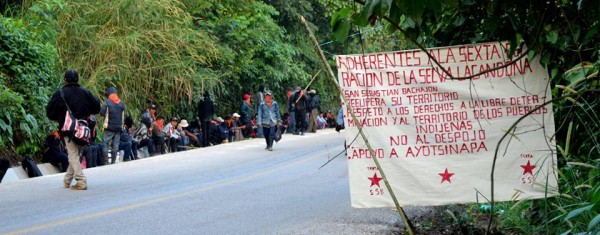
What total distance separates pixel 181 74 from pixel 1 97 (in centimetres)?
959

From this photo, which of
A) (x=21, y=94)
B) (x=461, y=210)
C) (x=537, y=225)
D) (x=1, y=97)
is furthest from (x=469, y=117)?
(x=21, y=94)

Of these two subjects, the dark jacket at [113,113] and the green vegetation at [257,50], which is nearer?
the green vegetation at [257,50]

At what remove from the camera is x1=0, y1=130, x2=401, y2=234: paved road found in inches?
374

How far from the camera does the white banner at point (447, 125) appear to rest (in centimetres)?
720

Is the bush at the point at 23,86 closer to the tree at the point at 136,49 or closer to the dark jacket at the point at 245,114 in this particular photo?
the tree at the point at 136,49

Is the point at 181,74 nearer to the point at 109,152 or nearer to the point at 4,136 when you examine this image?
the point at 109,152

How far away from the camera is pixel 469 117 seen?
285 inches

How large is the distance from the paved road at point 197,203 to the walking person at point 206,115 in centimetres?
926

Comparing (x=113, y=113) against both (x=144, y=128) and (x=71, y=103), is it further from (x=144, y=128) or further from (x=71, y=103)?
(x=71, y=103)

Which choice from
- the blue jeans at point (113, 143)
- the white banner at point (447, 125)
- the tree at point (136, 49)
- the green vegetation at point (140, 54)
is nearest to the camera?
the white banner at point (447, 125)

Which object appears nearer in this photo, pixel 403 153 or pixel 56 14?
pixel 403 153

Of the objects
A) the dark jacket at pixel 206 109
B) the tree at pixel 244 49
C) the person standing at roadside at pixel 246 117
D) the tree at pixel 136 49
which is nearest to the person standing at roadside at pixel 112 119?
the tree at pixel 136 49

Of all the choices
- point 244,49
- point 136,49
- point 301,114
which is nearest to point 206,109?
point 136,49

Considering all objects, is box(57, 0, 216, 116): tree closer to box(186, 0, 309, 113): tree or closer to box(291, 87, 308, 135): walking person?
box(186, 0, 309, 113): tree
